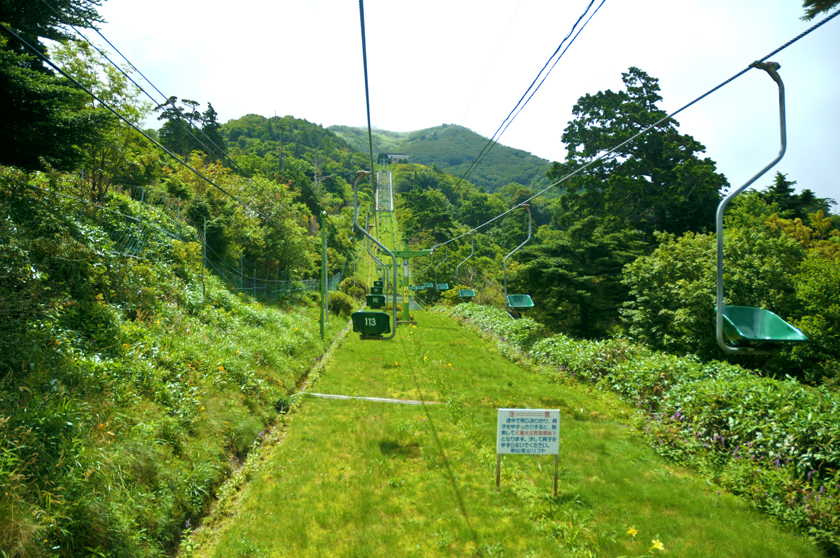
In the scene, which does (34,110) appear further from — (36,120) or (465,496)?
(465,496)

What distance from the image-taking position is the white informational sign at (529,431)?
7027 millimetres

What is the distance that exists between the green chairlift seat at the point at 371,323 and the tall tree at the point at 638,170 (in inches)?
1185

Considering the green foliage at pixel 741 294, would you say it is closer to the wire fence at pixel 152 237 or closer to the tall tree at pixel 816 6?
the tall tree at pixel 816 6

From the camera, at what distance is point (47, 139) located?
328 inches

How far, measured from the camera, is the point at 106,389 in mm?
7184

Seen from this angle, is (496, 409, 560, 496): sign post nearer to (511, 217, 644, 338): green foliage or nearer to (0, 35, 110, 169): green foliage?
(0, 35, 110, 169): green foliage

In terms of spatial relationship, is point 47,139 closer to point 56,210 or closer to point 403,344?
point 56,210

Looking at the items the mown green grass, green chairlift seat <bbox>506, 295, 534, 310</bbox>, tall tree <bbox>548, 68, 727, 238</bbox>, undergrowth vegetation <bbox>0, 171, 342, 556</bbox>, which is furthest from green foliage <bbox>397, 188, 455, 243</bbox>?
the mown green grass

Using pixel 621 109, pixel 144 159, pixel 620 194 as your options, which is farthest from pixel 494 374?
pixel 621 109

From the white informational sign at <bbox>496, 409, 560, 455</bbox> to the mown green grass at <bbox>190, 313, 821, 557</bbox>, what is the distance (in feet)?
2.60

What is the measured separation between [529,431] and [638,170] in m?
35.4

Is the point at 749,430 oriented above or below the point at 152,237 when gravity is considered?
below

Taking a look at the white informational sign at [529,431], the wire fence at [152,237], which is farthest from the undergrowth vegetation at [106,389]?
the white informational sign at [529,431]

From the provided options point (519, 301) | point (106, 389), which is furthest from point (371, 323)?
point (519, 301)
